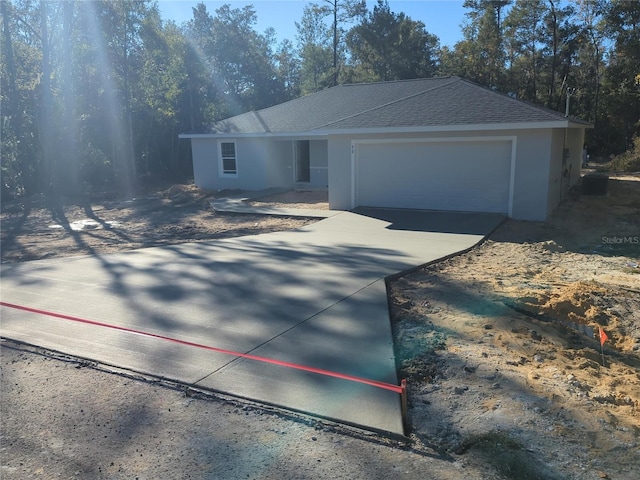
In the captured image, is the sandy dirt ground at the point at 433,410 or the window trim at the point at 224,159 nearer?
the sandy dirt ground at the point at 433,410

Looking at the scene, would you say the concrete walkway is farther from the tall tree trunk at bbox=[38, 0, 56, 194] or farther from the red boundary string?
the tall tree trunk at bbox=[38, 0, 56, 194]

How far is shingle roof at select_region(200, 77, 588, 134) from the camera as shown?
1248 centimetres

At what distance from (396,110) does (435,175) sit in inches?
95.9

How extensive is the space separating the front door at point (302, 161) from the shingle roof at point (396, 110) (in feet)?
4.60

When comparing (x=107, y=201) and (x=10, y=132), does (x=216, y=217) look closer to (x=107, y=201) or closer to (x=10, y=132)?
(x=107, y=201)

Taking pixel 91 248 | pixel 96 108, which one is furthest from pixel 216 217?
pixel 96 108

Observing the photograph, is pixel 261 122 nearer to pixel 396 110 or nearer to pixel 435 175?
pixel 396 110

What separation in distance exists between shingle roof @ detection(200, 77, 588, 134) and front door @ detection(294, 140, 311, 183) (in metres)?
1.40

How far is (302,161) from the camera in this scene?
21797mm

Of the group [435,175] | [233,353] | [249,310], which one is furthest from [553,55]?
[233,353]

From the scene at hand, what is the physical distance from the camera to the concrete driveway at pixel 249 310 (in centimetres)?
410

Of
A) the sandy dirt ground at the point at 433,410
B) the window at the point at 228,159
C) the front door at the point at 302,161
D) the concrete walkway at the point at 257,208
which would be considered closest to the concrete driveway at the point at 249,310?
the sandy dirt ground at the point at 433,410

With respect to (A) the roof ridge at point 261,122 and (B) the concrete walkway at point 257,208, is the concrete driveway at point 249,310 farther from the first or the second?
(A) the roof ridge at point 261,122

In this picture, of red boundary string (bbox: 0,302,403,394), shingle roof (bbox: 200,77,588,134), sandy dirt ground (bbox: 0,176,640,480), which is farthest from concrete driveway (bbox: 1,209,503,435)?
shingle roof (bbox: 200,77,588,134)
